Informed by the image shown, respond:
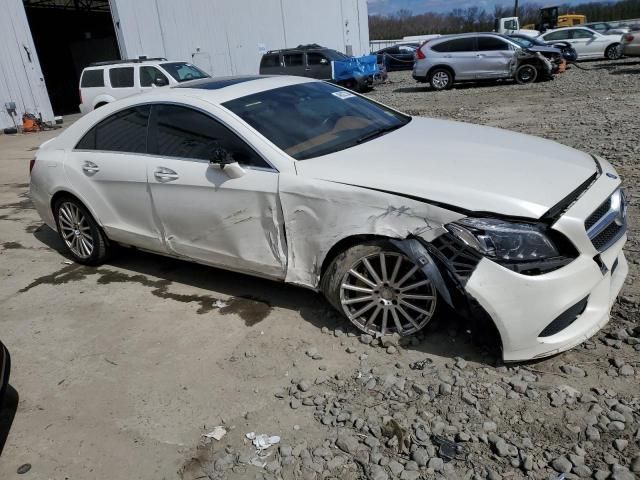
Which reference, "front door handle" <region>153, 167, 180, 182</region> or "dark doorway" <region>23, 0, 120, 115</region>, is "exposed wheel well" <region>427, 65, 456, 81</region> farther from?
"dark doorway" <region>23, 0, 120, 115</region>

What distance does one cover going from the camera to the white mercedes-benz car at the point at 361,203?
273 cm

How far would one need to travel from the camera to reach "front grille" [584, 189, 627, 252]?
2793 millimetres

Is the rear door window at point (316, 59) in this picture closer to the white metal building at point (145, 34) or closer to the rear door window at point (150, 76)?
the white metal building at point (145, 34)

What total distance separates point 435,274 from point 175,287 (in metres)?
2.42

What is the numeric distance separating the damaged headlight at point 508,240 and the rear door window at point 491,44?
596 inches

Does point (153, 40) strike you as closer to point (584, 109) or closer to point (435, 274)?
point (584, 109)

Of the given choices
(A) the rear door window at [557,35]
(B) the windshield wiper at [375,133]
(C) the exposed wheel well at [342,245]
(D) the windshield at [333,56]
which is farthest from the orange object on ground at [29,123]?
(A) the rear door window at [557,35]

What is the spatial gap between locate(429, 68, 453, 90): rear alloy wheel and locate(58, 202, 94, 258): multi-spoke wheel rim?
1445 cm

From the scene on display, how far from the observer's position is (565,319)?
2.80m

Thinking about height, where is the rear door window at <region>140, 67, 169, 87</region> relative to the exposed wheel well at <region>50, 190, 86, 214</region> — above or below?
above

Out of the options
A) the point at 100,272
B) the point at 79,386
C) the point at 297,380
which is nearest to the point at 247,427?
the point at 297,380

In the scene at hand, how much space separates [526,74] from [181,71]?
34.0 feet

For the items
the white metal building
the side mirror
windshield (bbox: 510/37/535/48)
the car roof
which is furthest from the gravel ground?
the white metal building

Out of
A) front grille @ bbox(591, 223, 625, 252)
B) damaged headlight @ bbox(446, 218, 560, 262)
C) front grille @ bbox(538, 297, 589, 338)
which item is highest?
damaged headlight @ bbox(446, 218, 560, 262)
